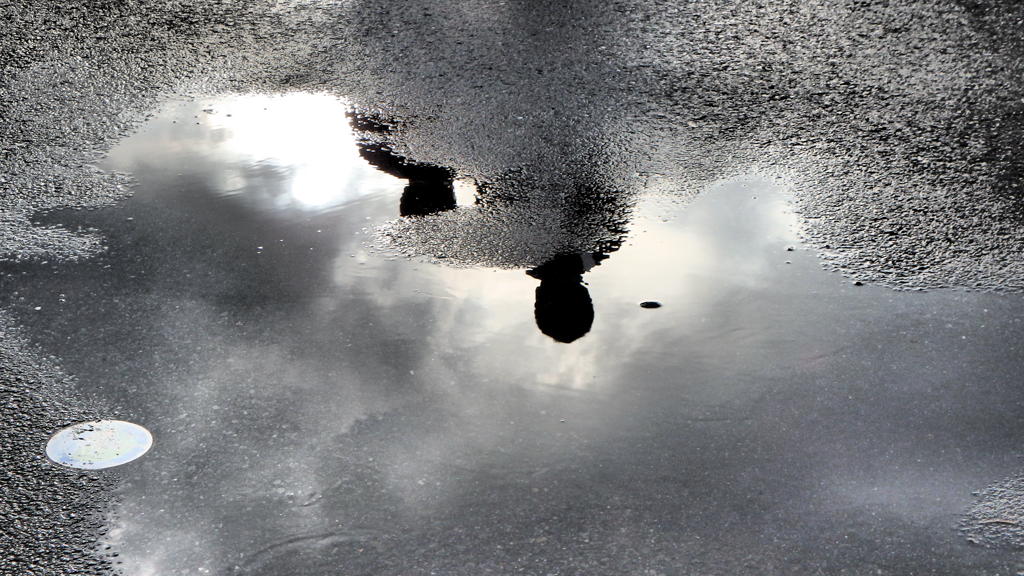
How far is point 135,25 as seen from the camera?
7859mm

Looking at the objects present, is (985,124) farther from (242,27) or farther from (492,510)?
(242,27)

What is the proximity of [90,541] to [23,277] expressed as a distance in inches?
81.1

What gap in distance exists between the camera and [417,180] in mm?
5820

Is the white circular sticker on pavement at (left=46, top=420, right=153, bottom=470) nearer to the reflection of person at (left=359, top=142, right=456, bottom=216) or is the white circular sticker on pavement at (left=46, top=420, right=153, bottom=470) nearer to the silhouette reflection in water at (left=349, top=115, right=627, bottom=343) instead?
the silhouette reflection in water at (left=349, top=115, right=627, bottom=343)

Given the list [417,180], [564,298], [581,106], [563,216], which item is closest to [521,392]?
[564,298]

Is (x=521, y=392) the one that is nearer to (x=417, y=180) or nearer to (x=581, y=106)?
(x=417, y=180)

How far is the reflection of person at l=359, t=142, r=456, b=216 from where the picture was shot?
219 inches

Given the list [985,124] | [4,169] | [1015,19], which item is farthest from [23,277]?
[1015,19]

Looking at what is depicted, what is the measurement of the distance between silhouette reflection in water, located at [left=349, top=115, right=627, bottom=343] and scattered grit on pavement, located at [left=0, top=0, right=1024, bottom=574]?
4 centimetres

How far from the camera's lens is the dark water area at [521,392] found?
347cm

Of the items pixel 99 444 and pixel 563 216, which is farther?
pixel 563 216

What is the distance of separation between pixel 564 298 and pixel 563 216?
2.56 ft

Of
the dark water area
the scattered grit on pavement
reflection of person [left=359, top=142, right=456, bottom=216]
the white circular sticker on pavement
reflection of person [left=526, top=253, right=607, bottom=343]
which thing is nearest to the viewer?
the dark water area

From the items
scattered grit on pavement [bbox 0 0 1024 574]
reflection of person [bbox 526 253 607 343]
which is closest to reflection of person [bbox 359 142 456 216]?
scattered grit on pavement [bbox 0 0 1024 574]
